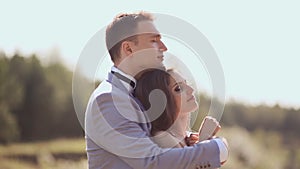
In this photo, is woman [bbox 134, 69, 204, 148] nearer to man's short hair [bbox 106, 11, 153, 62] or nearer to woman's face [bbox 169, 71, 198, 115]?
woman's face [bbox 169, 71, 198, 115]

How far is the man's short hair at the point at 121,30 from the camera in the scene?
92.7 inches

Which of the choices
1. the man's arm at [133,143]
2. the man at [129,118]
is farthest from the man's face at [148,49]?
the man's arm at [133,143]

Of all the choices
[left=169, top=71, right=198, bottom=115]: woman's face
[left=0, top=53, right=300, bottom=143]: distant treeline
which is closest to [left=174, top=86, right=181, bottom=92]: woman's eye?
[left=169, top=71, right=198, bottom=115]: woman's face

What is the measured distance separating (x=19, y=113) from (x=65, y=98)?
2.94 ft

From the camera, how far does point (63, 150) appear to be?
13016mm

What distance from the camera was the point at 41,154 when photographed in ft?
42.2

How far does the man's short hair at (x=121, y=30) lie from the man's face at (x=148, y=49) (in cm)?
3

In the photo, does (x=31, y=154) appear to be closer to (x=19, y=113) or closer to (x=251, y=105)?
(x=19, y=113)

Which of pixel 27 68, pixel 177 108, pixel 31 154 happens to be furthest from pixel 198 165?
pixel 27 68

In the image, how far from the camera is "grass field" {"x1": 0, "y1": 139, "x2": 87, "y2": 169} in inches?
469

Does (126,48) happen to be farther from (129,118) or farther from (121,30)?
(129,118)

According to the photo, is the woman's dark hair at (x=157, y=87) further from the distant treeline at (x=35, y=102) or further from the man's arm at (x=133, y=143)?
the distant treeline at (x=35, y=102)

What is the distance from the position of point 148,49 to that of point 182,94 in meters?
0.20

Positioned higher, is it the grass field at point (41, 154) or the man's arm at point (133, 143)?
the man's arm at point (133, 143)
